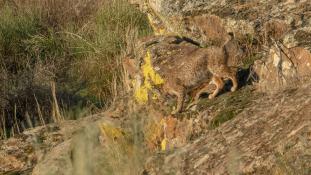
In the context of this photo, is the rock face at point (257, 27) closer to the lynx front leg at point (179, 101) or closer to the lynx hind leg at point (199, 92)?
the lynx hind leg at point (199, 92)

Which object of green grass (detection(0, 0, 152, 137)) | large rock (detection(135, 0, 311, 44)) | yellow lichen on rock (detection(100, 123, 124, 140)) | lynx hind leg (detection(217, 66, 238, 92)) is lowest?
green grass (detection(0, 0, 152, 137))

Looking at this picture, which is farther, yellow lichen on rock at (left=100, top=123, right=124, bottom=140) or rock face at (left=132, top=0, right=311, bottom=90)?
rock face at (left=132, top=0, right=311, bottom=90)

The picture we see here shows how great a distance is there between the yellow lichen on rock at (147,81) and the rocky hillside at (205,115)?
0.04 ft

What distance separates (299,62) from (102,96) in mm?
5161

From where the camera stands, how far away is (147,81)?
763 cm

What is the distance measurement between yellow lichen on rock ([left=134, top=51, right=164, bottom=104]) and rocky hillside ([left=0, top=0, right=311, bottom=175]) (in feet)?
0.04

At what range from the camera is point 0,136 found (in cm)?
989

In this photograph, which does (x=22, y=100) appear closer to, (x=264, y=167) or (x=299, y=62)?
(x=299, y=62)

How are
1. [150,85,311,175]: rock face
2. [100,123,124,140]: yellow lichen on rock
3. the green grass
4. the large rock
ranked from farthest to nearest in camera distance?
1. the green grass
2. the large rock
3. [100,123,124,140]: yellow lichen on rock
4. [150,85,311,175]: rock face

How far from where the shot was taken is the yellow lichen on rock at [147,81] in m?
7.47

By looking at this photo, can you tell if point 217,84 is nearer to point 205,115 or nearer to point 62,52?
point 205,115

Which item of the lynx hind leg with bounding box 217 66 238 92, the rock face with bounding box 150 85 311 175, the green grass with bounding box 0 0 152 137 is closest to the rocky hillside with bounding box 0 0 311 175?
the rock face with bounding box 150 85 311 175

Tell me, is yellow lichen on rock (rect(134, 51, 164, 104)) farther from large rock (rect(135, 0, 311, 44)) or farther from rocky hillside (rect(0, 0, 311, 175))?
large rock (rect(135, 0, 311, 44))

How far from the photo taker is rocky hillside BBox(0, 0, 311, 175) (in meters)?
4.68
